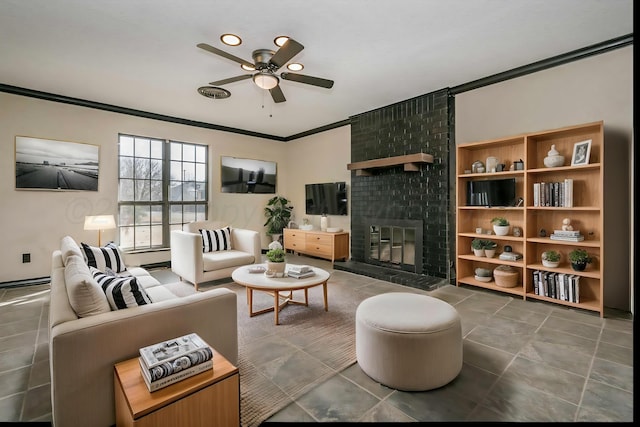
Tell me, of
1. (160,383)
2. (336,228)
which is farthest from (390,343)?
(336,228)

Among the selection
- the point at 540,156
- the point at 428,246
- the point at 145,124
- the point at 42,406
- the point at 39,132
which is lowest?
the point at 42,406

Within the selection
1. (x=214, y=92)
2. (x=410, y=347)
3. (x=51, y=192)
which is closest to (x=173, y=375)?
(x=410, y=347)

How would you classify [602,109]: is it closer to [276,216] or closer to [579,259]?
[579,259]

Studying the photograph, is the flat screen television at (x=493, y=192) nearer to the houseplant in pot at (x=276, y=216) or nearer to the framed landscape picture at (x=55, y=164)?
the houseplant in pot at (x=276, y=216)

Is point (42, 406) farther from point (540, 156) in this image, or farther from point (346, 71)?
point (540, 156)

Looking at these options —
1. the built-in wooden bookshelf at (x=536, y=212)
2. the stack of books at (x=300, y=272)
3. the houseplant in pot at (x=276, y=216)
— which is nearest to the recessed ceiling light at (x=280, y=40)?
the stack of books at (x=300, y=272)

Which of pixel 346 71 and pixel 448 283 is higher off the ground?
pixel 346 71

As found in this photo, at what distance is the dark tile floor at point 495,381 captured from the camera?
1.65 meters

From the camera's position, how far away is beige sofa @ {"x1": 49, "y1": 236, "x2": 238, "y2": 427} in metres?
1.38

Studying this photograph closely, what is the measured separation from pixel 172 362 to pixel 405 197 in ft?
12.8

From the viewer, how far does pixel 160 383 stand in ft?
4.27

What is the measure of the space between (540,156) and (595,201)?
70cm

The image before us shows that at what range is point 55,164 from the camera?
14.1ft

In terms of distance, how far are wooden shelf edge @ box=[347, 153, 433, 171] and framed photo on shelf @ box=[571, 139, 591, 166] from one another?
1.53 m
